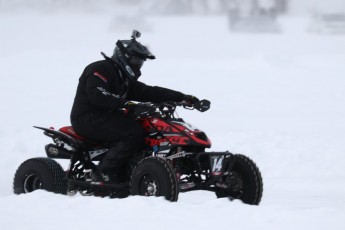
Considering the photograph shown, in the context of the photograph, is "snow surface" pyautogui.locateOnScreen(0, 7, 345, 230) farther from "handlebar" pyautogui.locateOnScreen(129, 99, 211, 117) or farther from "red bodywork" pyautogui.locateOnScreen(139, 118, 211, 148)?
"handlebar" pyautogui.locateOnScreen(129, 99, 211, 117)

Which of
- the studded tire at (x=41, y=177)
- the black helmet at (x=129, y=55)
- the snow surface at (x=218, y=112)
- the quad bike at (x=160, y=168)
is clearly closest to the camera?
the snow surface at (x=218, y=112)

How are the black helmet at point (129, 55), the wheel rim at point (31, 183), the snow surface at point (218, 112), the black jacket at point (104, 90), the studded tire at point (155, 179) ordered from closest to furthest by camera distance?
the snow surface at point (218, 112), the studded tire at point (155, 179), the black jacket at point (104, 90), the black helmet at point (129, 55), the wheel rim at point (31, 183)

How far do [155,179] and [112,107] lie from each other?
928 millimetres

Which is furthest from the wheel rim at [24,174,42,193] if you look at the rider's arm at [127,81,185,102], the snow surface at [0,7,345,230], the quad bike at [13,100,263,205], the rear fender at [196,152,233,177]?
the rear fender at [196,152,233,177]

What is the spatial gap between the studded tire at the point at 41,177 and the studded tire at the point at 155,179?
1149 millimetres

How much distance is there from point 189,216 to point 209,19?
157 feet

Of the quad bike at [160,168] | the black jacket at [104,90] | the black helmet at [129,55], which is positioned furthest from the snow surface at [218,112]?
the black helmet at [129,55]

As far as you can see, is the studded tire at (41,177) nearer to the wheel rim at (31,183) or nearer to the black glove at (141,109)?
the wheel rim at (31,183)

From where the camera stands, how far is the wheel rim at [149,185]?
7.46 metres

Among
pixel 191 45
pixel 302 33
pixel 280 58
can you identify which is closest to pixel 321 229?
pixel 280 58

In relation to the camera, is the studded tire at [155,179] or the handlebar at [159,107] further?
the handlebar at [159,107]

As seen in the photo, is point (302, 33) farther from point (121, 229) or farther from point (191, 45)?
point (121, 229)

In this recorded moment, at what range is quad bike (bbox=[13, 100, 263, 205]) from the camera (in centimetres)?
757

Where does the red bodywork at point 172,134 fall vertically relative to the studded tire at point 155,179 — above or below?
above
